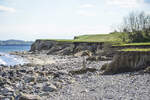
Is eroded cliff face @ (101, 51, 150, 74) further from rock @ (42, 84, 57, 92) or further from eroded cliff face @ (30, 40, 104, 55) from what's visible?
eroded cliff face @ (30, 40, 104, 55)

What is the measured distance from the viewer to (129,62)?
25359 millimetres

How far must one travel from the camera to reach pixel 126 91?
55.6 ft

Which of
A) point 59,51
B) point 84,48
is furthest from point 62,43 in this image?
point 84,48

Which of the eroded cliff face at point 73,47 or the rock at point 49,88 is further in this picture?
the eroded cliff face at point 73,47

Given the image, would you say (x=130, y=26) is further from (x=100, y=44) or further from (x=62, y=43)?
(x=62, y=43)

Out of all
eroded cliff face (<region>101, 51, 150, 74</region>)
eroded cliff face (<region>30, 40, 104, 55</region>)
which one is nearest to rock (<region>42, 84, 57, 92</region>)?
eroded cliff face (<region>101, 51, 150, 74</region>)

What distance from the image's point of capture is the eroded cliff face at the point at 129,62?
24.7 m

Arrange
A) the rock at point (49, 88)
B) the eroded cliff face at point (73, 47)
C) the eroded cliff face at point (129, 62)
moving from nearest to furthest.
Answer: the rock at point (49, 88), the eroded cliff face at point (129, 62), the eroded cliff face at point (73, 47)

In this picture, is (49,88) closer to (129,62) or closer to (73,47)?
(129,62)

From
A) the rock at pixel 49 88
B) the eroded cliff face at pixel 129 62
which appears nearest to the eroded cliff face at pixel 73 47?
the eroded cliff face at pixel 129 62

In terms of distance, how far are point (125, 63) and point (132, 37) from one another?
45854mm

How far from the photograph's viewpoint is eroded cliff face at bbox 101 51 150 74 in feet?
80.9

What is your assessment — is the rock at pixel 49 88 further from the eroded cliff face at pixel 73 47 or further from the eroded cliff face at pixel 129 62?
the eroded cliff face at pixel 73 47

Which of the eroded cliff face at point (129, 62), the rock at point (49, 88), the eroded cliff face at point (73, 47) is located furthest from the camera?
the eroded cliff face at point (73, 47)
